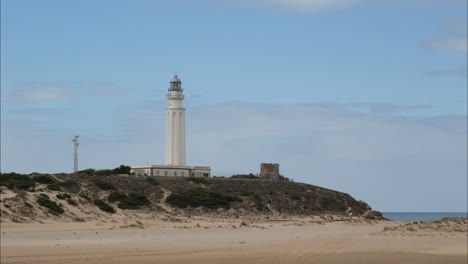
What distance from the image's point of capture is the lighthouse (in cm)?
6406

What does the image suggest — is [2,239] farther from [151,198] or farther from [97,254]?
[151,198]

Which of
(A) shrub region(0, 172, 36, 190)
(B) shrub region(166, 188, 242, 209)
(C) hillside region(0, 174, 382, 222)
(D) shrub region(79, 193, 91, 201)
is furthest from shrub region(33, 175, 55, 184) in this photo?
(B) shrub region(166, 188, 242, 209)

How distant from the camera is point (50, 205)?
135 ft

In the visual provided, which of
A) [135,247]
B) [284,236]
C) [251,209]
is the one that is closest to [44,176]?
[251,209]

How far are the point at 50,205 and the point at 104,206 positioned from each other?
438 centimetres

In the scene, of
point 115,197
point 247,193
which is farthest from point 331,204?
point 115,197

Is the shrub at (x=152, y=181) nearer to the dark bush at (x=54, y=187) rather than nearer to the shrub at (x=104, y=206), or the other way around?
the dark bush at (x=54, y=187)

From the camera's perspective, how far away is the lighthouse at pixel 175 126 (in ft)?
210

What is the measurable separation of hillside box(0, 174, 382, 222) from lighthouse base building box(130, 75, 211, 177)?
3851 mm

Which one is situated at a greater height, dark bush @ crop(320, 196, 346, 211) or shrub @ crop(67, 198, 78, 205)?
dark bush @ crop(320, 196, 346, 211)

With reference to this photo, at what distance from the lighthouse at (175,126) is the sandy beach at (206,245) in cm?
2593

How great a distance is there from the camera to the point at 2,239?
2803 cm

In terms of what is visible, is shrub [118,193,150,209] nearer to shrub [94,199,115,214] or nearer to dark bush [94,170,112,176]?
shrub [94,199,115,214]

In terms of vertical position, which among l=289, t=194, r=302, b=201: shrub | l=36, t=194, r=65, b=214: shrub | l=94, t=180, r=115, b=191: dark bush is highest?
l=94, t=180, r=115, b=191: dark bush
